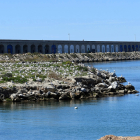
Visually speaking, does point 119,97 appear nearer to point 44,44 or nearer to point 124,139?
point 124,139

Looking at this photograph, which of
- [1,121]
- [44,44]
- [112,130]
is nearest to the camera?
[112,130]

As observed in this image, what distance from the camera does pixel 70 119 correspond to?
2200cm

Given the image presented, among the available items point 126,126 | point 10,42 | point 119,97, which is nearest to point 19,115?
point 126,126

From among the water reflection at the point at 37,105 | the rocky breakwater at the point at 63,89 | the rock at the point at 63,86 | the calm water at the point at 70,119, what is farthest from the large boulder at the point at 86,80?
the water reflection at the point at 37,105

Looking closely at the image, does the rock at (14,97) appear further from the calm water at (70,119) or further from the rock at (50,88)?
the rock at (50,88)

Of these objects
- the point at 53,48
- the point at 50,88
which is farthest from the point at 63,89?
the point at 53,48

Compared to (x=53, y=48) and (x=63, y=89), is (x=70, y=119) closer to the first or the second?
(x=63, y=89)

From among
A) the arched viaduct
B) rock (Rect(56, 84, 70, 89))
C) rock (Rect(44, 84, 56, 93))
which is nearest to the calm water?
rock (Rect(44, 84, 56, 93))

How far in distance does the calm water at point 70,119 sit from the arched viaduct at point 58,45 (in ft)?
201

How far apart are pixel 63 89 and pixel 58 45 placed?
72.4 metres

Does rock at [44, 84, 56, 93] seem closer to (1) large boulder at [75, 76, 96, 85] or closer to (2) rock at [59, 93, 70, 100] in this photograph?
(2) rock at [59, 93, 70, 100]

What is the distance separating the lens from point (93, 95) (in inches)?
1164

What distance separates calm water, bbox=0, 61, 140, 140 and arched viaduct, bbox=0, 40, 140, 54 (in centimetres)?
6139

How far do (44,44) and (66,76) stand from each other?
6349 centimetres
